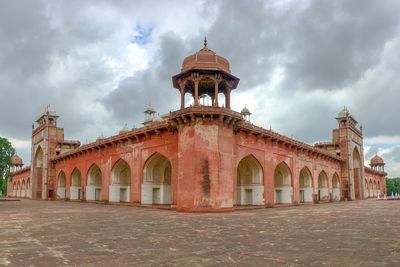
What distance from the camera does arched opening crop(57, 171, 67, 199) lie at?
41.3 metres

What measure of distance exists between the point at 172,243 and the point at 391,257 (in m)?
4.47

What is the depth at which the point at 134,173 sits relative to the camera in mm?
25656

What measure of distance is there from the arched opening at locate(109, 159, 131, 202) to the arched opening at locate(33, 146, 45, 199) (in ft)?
60.2

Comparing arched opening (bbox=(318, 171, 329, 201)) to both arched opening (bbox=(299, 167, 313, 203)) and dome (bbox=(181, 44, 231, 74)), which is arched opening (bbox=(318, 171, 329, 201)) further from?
dome (bbox=(181, 44, 231, 74))

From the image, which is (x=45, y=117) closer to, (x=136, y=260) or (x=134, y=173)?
(x=134, y=173)

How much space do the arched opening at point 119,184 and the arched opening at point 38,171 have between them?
18335mm

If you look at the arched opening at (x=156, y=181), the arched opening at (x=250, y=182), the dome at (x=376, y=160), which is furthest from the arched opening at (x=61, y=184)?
the dome at (x=376, y=160)

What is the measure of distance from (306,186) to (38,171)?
31.5 m

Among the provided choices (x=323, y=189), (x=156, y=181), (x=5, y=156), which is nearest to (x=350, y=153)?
(x=323, y=189)

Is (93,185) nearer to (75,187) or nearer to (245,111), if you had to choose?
(75,187)

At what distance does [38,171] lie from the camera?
45.4m

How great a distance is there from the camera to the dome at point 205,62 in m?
A: 20.1

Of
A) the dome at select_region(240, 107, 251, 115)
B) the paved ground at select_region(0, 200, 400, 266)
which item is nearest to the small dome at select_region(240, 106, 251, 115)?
the dome at select_region(240, 107, 251, 115)

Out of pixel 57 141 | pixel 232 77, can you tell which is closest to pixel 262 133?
pixel 232 77
